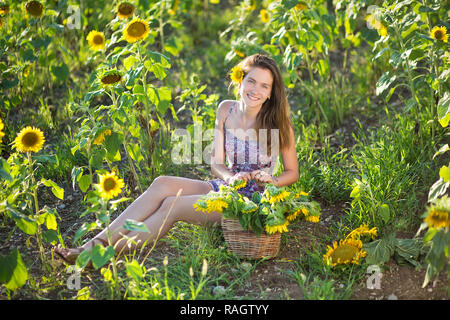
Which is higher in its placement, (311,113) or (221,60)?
(221,60)

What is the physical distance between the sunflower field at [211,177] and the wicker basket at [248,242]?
66 mm

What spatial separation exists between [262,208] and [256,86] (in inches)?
29.1

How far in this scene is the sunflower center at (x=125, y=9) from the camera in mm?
2931

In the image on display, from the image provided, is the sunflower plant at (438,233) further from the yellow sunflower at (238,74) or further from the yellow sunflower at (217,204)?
the yellow sunflower at (238,74)

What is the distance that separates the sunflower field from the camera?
229 cm

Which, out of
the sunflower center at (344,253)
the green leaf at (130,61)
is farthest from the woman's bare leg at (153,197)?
the sunflower center at (344,253)

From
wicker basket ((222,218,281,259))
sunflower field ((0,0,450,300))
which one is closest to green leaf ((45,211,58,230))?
sunflower field ((0,0,450,300))

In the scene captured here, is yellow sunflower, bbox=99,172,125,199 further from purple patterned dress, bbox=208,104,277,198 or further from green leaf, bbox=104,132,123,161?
purple patterned dress, bbox=208,104,277,198

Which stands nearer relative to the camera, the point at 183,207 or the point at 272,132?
the point at 183,207
